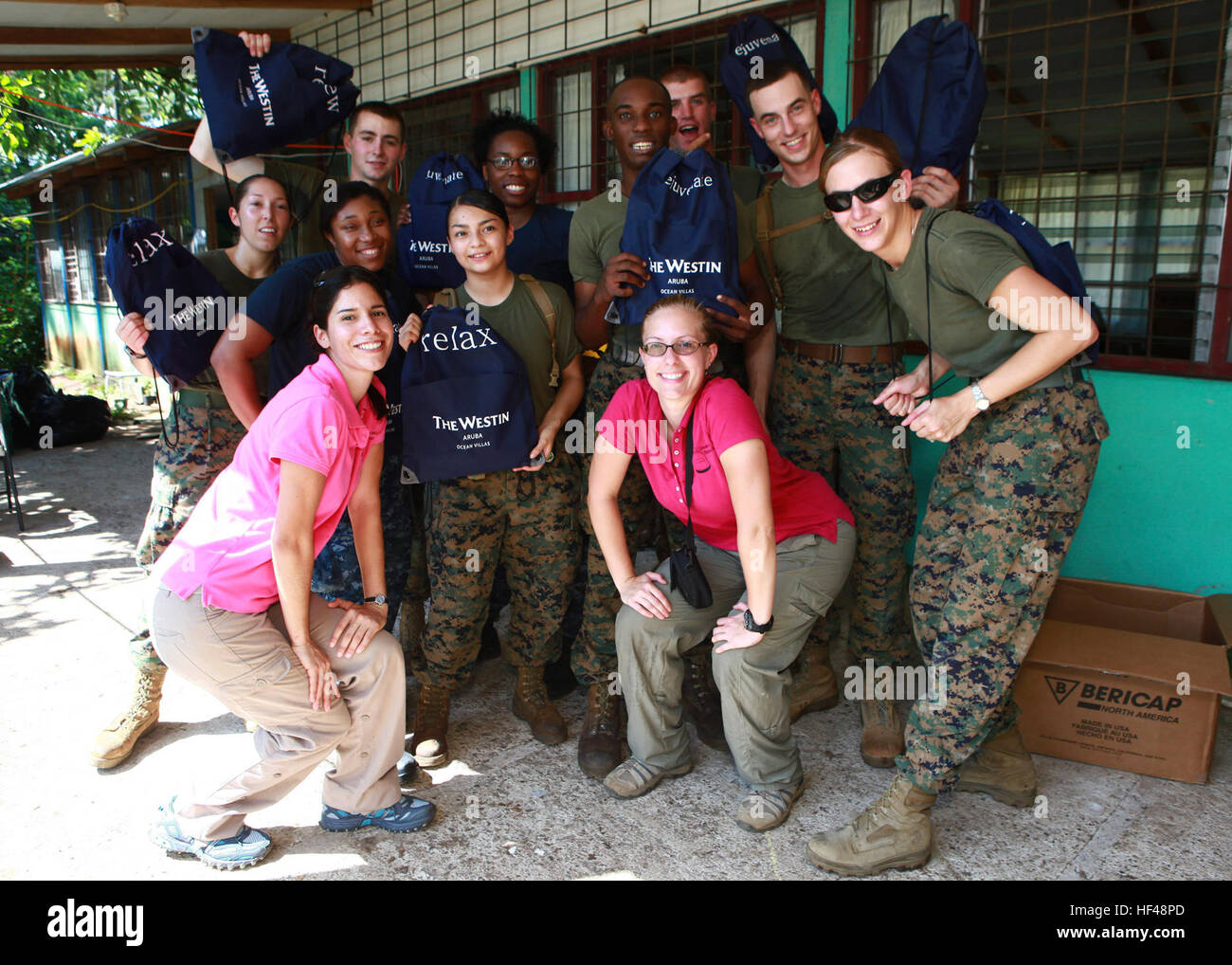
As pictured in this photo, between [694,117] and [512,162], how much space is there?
70 centimetres

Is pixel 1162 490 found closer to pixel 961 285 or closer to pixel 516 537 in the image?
pixel 961 285

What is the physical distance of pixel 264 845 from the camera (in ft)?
8.24

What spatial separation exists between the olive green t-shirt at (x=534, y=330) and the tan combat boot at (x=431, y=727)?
3.39 feet

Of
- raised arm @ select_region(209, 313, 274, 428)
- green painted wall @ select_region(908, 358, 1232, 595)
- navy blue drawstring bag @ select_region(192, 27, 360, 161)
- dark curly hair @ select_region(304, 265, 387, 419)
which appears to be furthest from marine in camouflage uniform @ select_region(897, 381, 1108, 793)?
navy blue drawstring bag @ select_region(192, 27, 360, 161)

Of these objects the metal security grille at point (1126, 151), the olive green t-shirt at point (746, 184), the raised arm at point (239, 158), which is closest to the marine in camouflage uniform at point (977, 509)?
the olive green t-shirt at point (746, 184)

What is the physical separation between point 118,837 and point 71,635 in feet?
5.90

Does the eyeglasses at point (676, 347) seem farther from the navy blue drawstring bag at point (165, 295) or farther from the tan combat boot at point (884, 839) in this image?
the navy blue drawstring bag at point (165, 295)

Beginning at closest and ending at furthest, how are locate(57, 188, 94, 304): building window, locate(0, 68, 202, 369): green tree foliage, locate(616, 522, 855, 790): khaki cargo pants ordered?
locate(616, 522, 855, 790): khaki cargo pants
locate(57, 188, 94, 304): building window
locate(0, 68, 202, 369): green tree foliage

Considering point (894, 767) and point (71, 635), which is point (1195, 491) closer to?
point (894, 767)

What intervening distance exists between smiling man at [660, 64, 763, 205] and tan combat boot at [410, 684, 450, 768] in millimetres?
2051

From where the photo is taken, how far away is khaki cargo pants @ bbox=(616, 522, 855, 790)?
8.80 feet

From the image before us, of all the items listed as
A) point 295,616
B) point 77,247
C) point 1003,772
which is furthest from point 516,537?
point 77,247

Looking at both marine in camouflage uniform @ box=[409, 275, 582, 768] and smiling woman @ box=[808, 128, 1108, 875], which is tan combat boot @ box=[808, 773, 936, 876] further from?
marine in camouflage uniform @ box=[409, 275, 582, 768]

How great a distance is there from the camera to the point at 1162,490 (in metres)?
3.47
